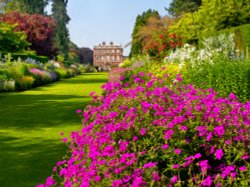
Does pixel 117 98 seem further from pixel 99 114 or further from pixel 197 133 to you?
pixel 197 133

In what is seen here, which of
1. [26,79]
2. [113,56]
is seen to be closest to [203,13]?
[26,79]

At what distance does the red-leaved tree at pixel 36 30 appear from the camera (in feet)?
140

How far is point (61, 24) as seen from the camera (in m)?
55.1

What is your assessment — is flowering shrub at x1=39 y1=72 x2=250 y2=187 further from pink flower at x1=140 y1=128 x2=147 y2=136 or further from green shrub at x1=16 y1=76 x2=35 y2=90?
green shrub at x1=16 y1=76 x2=35 y2=90

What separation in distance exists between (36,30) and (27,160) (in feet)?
127

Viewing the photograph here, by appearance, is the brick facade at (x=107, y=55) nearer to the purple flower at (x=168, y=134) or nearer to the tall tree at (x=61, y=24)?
the tall tree at (x=61, y=24)

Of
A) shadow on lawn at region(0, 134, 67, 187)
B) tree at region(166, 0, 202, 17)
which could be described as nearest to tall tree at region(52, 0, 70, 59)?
tree at region(166, 0, 202, 17)

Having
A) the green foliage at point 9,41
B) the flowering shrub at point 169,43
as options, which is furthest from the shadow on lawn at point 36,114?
the green foliage at point 9,41

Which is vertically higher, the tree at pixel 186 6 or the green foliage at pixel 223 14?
the tree at pixel 186 6

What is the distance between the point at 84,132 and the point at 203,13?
31634 millimetres

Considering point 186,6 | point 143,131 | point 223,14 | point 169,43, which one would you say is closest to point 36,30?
point 186,6

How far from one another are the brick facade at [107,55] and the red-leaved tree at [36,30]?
88.7 meters

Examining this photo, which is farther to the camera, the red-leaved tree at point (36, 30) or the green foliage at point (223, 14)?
the red-leaved tree at point (36, 30)

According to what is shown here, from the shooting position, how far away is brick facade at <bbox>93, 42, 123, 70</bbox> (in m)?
134
